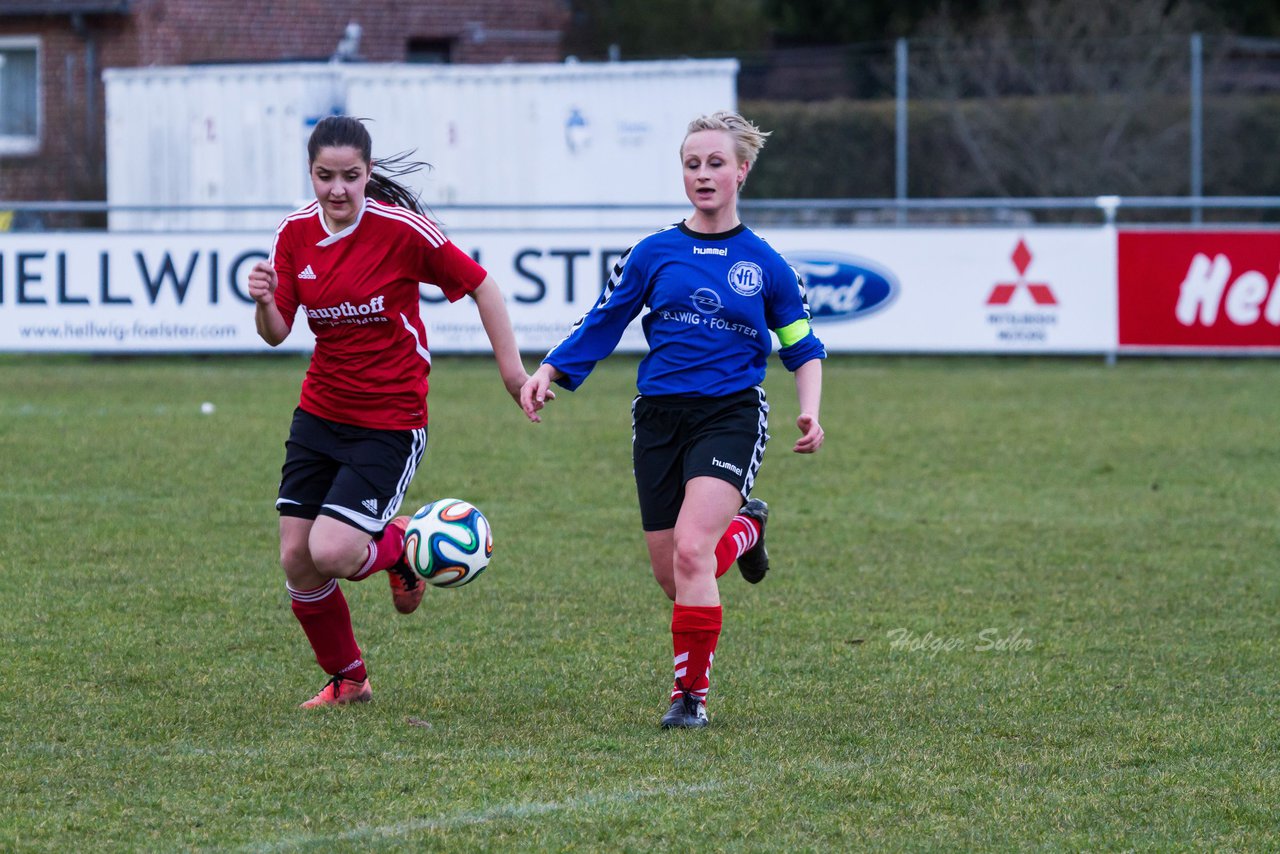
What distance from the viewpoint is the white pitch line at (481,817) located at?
13.8 ft

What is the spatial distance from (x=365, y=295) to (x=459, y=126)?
1514 cm

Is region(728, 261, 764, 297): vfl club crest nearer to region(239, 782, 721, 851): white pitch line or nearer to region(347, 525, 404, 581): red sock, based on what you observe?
region(347, 525, 404, 581): red sock

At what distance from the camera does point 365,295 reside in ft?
18.5


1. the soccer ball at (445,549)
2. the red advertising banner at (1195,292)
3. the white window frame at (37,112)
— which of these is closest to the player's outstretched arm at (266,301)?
the soccer ball at (445,549)

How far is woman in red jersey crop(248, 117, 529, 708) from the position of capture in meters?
5.64

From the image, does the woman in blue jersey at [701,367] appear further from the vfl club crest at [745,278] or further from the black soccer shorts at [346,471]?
the black soccer shorts at [346,471]

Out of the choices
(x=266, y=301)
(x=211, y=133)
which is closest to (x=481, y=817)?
(x=266, y=301)

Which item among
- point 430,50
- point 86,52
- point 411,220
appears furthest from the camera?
point 430,50

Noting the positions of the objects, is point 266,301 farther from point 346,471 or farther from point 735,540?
point 735,540

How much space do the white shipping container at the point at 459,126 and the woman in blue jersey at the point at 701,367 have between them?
14.4m

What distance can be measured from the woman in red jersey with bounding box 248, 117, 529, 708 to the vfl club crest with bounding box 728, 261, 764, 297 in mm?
720

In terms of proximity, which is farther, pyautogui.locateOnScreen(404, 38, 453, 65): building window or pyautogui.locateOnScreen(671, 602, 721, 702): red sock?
pyautogui.locateOnScreen(404, 38, 453, 65): building window

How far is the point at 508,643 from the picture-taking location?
22.1 feet

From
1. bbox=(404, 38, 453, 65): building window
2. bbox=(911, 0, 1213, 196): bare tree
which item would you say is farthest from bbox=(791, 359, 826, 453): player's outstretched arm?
bbox=(404, 38, 453, 65): building window
